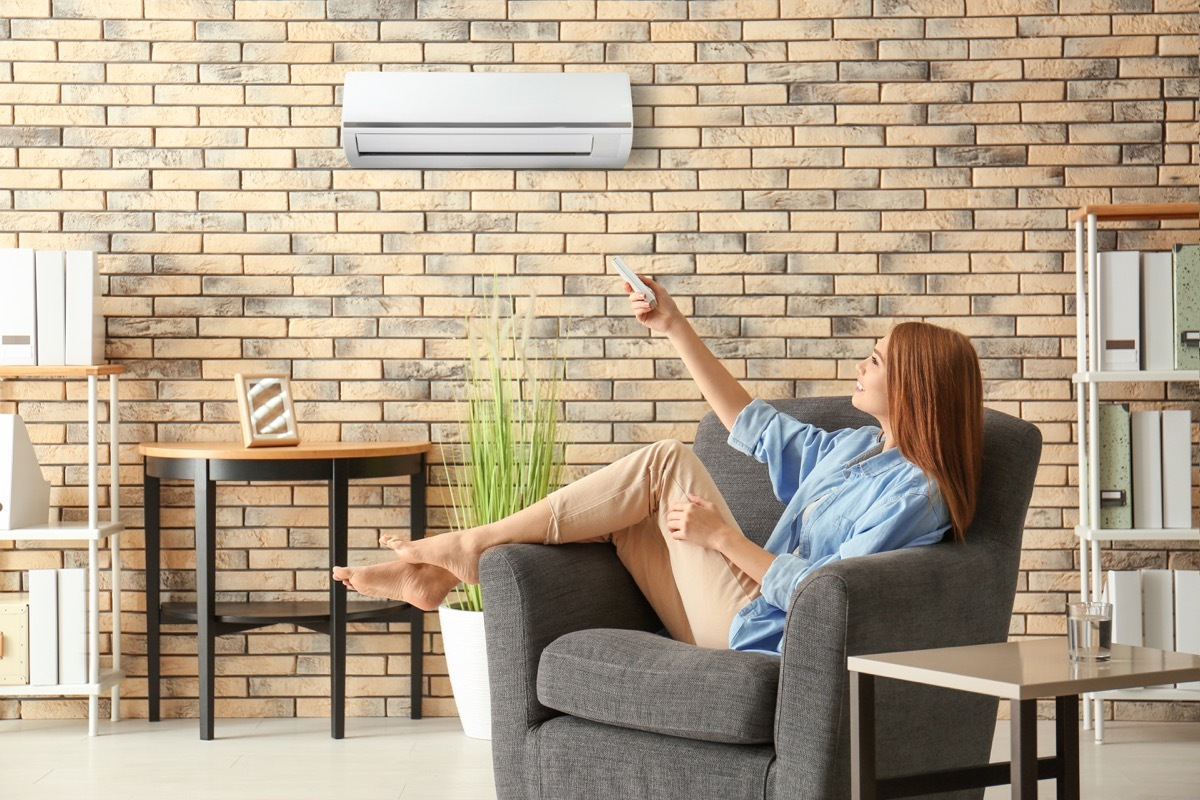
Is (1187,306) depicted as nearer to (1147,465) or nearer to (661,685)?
(1147,465)

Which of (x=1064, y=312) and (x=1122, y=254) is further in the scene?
(x=1064, y=312)

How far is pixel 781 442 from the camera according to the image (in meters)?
2.58

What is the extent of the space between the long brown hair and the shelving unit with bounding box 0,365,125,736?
223 centimetres

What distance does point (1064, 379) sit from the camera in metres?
3.56

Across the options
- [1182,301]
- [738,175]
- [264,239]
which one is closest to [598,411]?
[738,175]

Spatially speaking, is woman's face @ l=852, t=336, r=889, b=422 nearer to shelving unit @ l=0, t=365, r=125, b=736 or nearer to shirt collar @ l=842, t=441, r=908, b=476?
shirt collar @ l=842, t=441, r=908, b=476

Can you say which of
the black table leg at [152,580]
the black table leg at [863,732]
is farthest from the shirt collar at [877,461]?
the black table leg at [152,580]

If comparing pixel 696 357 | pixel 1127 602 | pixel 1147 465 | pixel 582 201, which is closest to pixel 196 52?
pixel 582 201

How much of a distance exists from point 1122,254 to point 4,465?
3117 millimetres

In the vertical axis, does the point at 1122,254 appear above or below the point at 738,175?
below

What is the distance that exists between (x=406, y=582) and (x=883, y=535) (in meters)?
0.97

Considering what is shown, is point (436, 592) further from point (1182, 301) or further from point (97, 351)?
point (1182, 301)

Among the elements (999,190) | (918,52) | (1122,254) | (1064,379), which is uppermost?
(918,52)

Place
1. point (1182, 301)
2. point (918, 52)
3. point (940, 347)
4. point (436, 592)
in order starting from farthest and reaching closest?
point (918, 52) → point (1182, 301) → point (436, 592) → point (940, 347)
